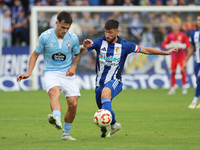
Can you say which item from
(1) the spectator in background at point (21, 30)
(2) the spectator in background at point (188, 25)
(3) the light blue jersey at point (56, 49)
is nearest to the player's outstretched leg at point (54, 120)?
(3) the light blue jersey at point (56, 49)

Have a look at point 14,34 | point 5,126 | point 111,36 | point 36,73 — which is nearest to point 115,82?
point 111,36

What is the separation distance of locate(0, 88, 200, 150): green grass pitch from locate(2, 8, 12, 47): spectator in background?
547 centimetres

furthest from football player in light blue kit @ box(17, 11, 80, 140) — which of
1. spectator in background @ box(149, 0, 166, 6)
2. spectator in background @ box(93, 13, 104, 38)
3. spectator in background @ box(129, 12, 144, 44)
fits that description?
spectator in background @ box(149, 0, 166, 6)

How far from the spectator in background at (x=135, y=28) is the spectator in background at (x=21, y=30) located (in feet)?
16.5

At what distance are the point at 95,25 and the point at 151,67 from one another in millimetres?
3032

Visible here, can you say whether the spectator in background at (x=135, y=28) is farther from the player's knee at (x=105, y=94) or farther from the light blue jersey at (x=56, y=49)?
the player's knee at (x=105, y=94)

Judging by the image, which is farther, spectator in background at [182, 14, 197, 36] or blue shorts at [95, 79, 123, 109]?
spectator in background at [182, 14, 197, 36]

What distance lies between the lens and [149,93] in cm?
1549

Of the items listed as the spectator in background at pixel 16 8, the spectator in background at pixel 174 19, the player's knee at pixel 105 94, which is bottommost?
the player's knee at pixel 105 94

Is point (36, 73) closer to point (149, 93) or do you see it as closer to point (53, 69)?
point (149, 93)

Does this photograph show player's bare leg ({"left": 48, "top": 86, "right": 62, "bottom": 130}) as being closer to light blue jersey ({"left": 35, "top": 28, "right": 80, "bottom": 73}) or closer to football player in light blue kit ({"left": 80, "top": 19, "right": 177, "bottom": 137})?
light blue jersey ({"left": 35, "top": 28, "right": 80, "bottom": 73})

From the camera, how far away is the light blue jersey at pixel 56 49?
21.6ft

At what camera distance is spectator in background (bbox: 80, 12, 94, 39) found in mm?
17797

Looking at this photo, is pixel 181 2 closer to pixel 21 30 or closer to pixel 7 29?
pixel 21 30
